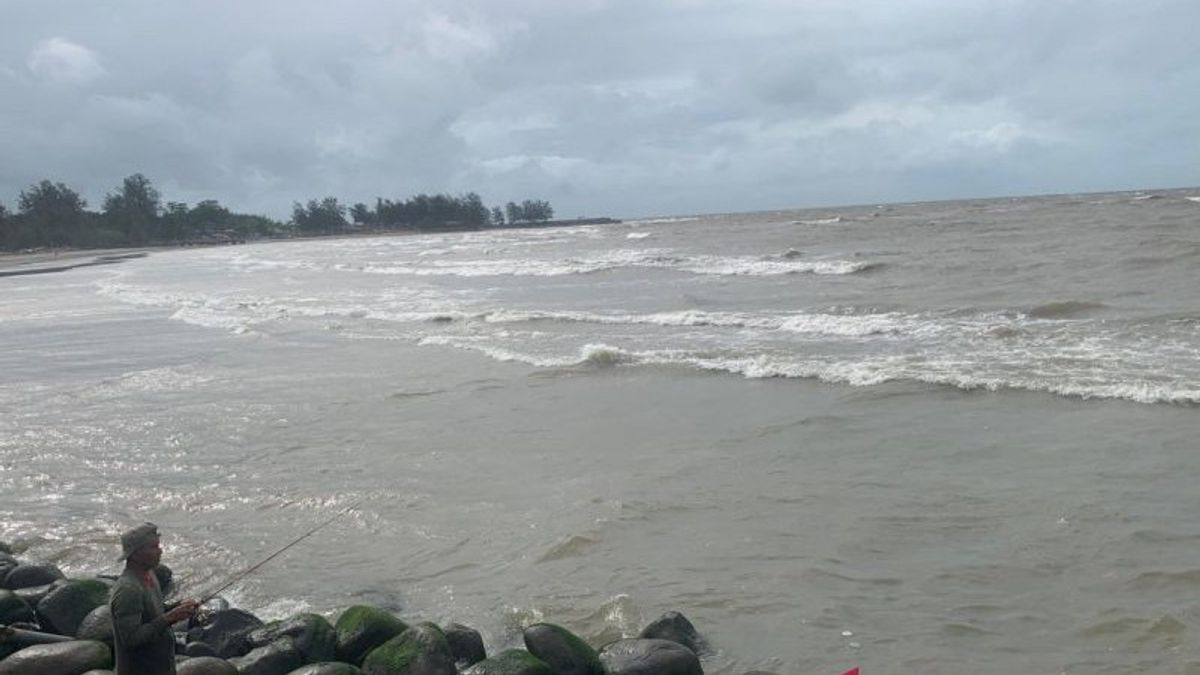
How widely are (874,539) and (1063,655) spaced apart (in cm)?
218

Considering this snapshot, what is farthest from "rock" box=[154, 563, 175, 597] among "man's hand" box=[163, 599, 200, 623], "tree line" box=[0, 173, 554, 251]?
"tree line" box=[0, 173, 554, 251]

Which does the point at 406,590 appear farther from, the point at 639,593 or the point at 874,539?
the point at 874,539

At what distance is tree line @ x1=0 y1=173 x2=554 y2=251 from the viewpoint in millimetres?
126688

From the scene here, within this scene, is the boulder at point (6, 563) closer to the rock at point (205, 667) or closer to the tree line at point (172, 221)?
the rock at point (205, 667)

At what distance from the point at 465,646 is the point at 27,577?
3.80m

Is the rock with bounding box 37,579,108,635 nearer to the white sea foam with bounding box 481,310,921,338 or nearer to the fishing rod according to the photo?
the fishing rod

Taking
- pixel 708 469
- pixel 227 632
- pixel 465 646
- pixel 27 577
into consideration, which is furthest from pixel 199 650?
pixel 708 469

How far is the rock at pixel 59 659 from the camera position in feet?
18.7

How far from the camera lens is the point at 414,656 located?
19.2 ft

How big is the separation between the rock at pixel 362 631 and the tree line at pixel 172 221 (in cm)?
13153

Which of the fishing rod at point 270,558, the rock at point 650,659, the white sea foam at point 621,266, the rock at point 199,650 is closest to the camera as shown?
the rock at point 650,659

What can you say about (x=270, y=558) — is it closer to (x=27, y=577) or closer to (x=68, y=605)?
(x=68, y=605)

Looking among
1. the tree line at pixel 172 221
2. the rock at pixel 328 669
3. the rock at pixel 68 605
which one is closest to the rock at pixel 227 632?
the rock at pixel 68 605

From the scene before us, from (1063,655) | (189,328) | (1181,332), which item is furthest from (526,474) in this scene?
(189,328)
